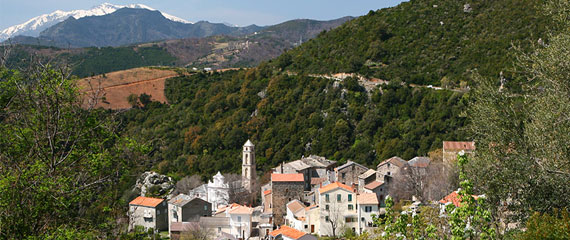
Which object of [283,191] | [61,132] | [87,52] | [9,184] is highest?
[87,52]

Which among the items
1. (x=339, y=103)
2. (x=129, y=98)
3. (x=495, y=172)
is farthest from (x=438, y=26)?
(x=495, y=172)

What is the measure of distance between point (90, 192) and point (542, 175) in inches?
370

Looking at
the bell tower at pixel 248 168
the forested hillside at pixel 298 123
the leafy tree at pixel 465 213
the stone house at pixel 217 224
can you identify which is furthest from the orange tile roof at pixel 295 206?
the leafy tree at pixel 465 213

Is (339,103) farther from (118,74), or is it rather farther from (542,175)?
(118,74)

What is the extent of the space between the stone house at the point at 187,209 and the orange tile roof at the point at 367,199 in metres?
12.9

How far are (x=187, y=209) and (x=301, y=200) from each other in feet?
27.9

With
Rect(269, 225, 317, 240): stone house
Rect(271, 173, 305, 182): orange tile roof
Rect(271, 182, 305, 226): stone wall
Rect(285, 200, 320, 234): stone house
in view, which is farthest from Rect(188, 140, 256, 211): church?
Rect(269, 225, 317, 240): stone house

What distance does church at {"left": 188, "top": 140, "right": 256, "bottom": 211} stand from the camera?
136 ft

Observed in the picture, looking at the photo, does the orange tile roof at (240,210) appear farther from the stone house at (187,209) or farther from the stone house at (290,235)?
the stone house at (290,235)

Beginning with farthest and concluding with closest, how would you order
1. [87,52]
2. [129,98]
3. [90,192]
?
[87,52] < [129,98] < [90,192]

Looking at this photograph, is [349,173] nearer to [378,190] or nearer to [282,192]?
[378,190]

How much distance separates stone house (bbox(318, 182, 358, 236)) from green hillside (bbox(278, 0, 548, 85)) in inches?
788

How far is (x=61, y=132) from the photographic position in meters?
8.88

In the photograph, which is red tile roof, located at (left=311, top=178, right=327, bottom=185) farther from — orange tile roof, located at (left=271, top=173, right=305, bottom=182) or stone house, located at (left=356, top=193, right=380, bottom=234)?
stone house, located at (left=356, top=193, right=380, bottom=234)
